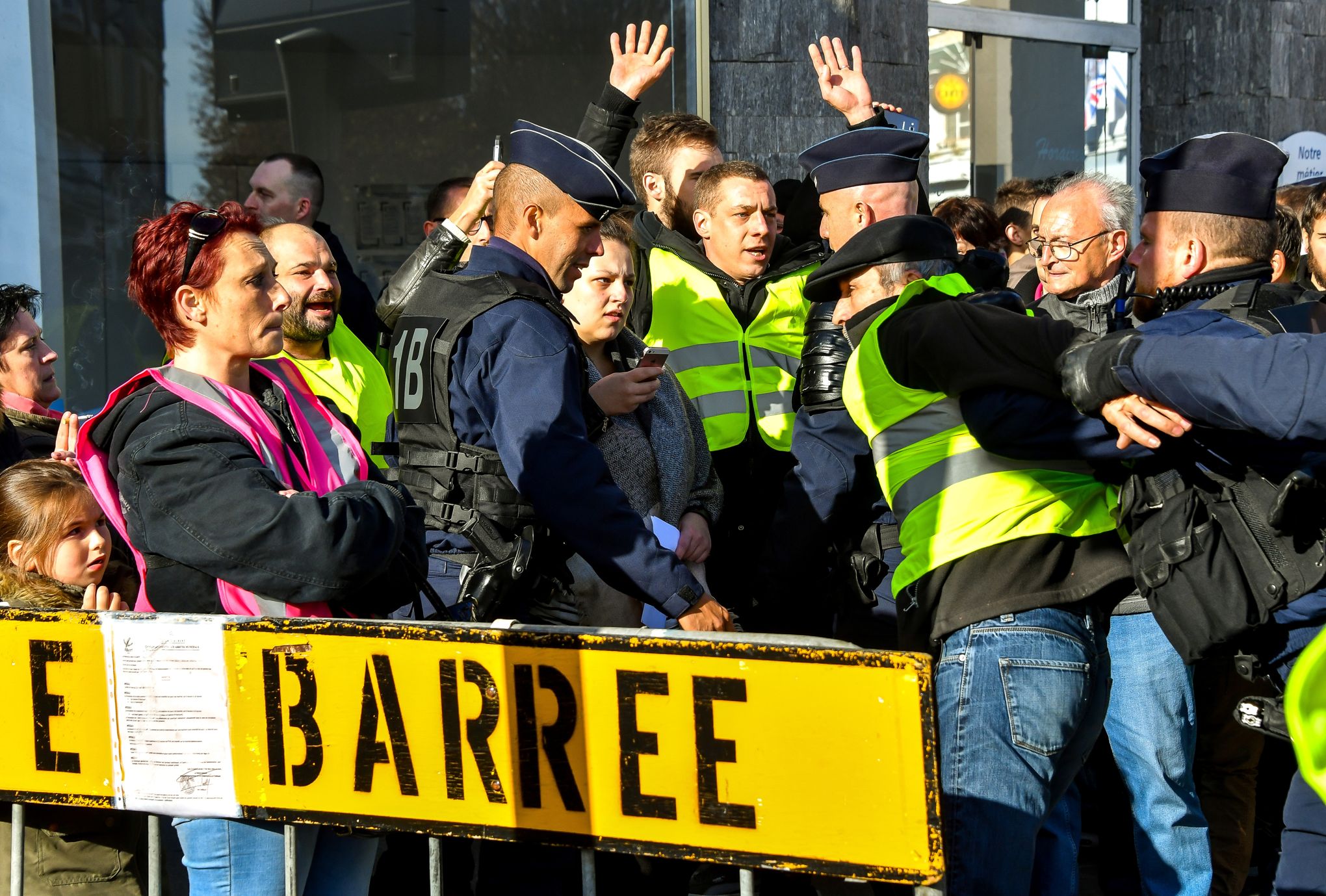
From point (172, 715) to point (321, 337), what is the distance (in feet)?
7.43

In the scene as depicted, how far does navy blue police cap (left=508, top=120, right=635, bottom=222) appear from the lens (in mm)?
3410

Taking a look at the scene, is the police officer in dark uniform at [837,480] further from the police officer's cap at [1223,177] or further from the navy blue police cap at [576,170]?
the police officer's cap at [1223,177]

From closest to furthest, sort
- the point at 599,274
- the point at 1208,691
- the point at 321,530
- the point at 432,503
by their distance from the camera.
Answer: the point at 321,530 → the point at 432,503 → the point at 599,274 → the point at 1208,691

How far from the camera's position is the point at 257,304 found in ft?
9.42

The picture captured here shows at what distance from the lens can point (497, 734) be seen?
2.47m

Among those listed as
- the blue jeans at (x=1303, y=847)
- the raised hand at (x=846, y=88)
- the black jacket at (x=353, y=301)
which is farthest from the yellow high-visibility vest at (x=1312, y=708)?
the black jacket at (x=353, y=301)

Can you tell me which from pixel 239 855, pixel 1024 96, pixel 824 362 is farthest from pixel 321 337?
pixel 1024 96

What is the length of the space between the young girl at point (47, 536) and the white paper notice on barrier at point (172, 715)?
723mm

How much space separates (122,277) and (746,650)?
5369 millimetres

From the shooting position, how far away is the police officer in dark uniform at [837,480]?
12.0ft

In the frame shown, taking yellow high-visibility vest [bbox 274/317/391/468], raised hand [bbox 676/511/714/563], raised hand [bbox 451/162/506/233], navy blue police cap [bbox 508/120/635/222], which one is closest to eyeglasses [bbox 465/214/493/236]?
raised hand [bbox 451/162/506/233]

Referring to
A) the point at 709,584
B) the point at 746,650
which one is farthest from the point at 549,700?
the point at 709,584

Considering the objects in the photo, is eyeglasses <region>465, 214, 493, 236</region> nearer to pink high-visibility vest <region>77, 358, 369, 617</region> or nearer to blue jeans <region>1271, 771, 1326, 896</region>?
pink high-visibility vest <region>77, 358, 369, 617</region>

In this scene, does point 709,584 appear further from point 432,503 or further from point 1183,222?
point 1183,222
